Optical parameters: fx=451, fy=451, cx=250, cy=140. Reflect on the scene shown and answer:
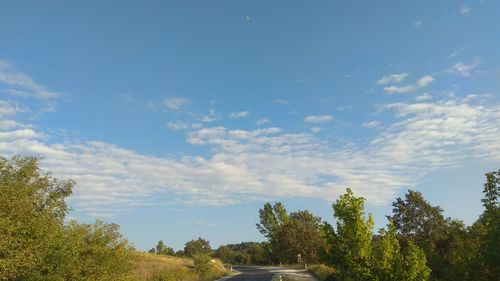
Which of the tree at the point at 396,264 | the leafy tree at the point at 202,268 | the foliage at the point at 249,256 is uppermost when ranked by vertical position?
the foliage at the point at 249,256

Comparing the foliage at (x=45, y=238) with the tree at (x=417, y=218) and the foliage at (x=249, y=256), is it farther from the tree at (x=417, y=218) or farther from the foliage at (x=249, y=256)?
the foliage at (x=249, y=256)

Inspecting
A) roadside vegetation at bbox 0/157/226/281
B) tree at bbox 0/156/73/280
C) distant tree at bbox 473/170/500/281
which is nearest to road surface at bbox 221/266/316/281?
Result: roadside vegetation at bbox 0/157/226/281

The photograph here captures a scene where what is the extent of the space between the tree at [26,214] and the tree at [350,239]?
12353mm

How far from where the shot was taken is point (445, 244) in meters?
35.9

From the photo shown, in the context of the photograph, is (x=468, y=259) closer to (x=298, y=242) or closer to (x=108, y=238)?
(x=108, y=238)

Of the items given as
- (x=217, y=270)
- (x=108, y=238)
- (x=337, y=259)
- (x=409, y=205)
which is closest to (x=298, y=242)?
(x=217, y=270)

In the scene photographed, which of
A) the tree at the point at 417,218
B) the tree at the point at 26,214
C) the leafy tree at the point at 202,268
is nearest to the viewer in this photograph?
the tree at the point at 26,214

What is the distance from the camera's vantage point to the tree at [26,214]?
710 inches

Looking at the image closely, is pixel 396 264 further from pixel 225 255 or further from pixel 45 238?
pixel 225 255

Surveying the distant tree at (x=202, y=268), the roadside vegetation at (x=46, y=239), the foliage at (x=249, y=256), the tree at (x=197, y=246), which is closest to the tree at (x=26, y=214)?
the roadside vegetation at (x=46, y=239)

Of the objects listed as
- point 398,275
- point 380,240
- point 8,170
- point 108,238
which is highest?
point 8,170

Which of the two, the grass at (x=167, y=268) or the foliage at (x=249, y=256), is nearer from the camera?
the grass at (x=167, y=268)

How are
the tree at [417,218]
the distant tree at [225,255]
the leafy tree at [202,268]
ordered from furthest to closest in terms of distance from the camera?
the distant tree at [225,255] < the leafy tree at [202,268] < the tree at [417,218]

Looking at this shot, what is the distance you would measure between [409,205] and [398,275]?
3462 cm
